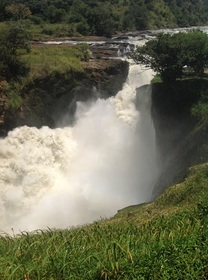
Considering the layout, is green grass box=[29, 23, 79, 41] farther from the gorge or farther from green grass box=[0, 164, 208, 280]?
green grass box=[0, 164, 208, 280]

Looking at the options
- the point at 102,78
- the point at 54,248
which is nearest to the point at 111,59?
the point at 102,78

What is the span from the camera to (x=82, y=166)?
24500 mm

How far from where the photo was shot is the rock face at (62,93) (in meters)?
22.3

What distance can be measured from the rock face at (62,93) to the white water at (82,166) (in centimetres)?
53

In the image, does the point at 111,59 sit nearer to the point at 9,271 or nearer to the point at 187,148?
the point at 187,148

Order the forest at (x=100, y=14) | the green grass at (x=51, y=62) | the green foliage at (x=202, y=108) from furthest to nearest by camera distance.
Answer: the forest at (x=100, y=14) → the green grass at (x=51, y=62) → the green foliage at (x=202, y=108)

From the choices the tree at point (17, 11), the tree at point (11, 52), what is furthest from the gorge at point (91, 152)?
the tree at point (17, 11)

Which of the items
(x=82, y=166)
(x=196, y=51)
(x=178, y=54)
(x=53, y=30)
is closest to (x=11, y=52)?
(x=82, y=166)

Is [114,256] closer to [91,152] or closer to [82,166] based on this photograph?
[82,166]

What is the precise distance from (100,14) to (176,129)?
108 feet

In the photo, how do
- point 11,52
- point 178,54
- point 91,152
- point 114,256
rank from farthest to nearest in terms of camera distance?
point 91,152 < point 178,54 < point 11,52 < point 114,256

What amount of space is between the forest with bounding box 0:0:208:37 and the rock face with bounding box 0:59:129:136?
73.5ft

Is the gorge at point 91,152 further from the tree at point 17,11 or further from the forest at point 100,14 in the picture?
the tree at point 17,11

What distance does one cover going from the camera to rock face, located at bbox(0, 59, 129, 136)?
22.3m
